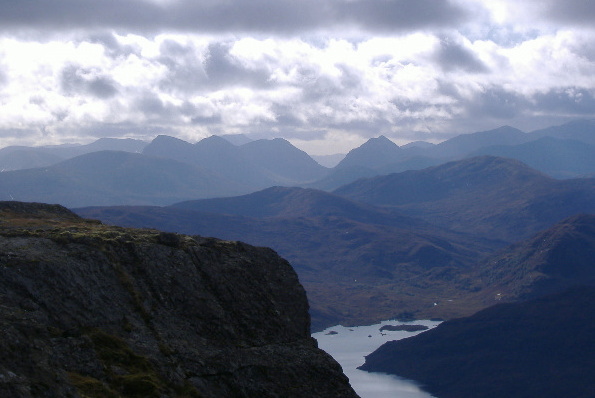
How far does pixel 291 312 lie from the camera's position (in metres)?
53.7

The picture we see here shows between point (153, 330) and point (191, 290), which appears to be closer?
point (153, 330)

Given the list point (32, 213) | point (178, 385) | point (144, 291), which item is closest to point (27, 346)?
point (178, 385)

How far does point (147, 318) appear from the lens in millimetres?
44938

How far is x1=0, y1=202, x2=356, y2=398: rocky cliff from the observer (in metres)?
37.4

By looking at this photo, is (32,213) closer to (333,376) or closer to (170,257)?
→ (170,257)

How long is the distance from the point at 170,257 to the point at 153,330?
7.99m

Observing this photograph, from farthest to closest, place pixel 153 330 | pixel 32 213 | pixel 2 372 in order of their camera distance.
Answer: pixel 32 213 < pixel 153 330 < pixel 2 372

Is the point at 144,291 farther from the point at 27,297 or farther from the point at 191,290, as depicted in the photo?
the point at 27,297

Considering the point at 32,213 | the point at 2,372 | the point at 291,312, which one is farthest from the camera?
the point at 32,213

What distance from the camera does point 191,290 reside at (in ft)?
163

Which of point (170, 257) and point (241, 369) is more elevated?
point (170, 257)

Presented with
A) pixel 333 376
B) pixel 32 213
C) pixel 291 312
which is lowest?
pixel 333 376

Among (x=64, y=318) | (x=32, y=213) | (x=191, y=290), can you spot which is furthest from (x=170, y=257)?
(x=32, y=213)

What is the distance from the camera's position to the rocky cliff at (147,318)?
37.4 m
